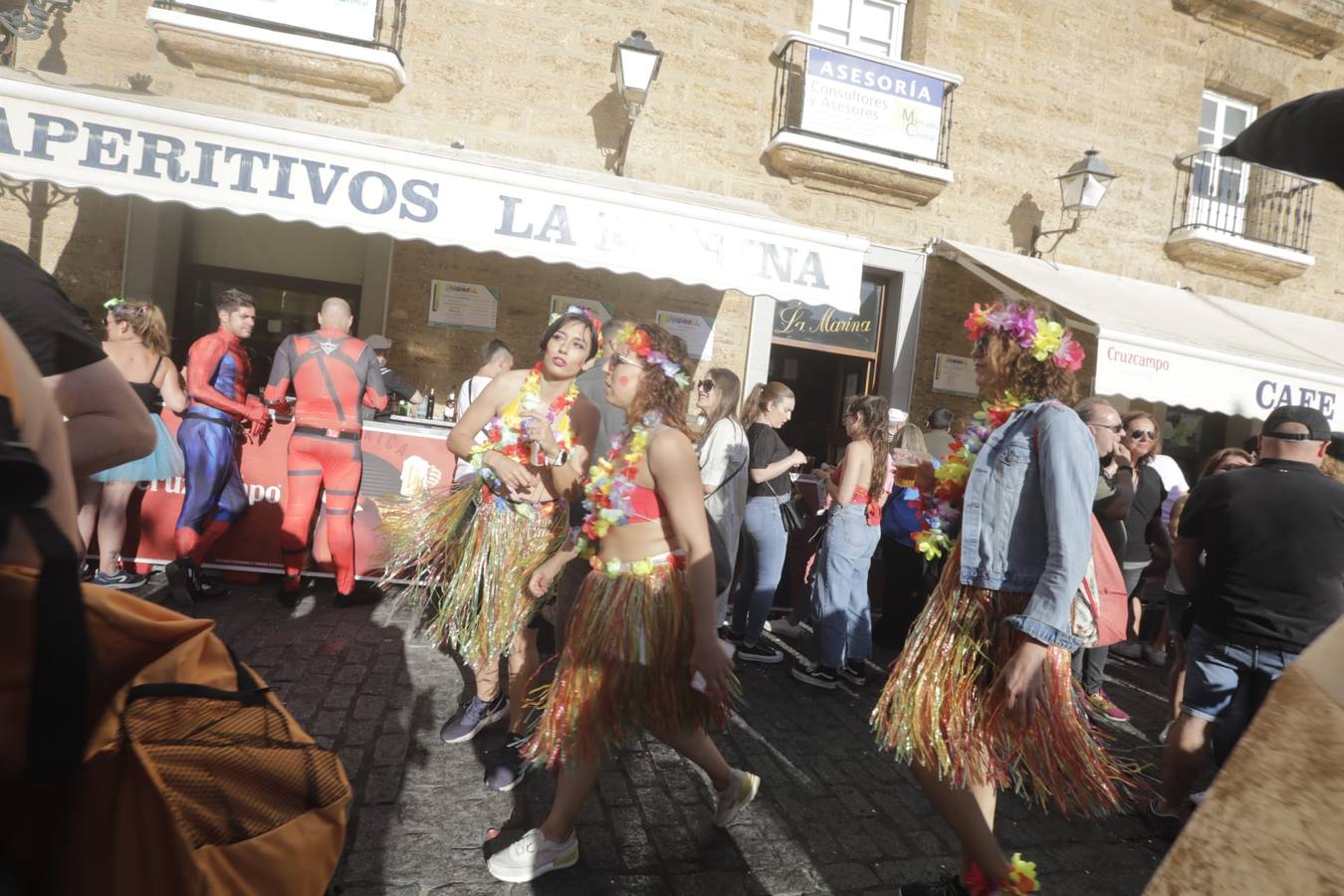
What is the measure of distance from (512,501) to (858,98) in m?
6.97

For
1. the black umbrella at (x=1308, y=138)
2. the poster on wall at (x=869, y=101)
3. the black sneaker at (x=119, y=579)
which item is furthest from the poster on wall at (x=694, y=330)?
the black umbrella at (x=1308, y=138)

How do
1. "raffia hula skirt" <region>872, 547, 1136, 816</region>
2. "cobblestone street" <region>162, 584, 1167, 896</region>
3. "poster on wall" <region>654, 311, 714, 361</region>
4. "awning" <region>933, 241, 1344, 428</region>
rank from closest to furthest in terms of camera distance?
"raffia hula skirt" <region>872, 547, 1136, 816</region>, "cobblestone street" <region>162, 584, 1167, 896</region>, "awning" <region>933, 241, 1344, 428</region>, "poster on wall" <region>654, 311, 714, 361</region>

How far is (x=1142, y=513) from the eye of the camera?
5.27 meters

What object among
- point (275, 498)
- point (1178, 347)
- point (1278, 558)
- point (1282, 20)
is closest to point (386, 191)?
point (275, 498)

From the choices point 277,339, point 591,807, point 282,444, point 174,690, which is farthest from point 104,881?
point 277,339

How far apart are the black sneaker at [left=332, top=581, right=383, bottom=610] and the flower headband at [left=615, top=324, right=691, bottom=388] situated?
3488 mm

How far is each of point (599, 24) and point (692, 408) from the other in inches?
166

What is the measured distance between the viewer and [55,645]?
0.84 m

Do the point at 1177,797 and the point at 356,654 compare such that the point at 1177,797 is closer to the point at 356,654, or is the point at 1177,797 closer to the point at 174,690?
the point at 174,690

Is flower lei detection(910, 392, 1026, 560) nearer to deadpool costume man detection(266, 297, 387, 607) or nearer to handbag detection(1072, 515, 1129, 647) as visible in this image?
handbag detection(1072, 515, 1129, 647)

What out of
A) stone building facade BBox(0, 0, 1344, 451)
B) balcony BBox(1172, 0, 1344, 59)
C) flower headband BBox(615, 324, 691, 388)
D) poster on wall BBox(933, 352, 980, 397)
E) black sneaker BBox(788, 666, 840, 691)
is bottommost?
black sneaker BBox(788, 666, 840, 691)

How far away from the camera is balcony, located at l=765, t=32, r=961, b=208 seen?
8.30m

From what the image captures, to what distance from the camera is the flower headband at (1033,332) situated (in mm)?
2412

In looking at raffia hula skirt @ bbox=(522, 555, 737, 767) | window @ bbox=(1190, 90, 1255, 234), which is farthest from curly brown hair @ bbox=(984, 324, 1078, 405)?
window @ bbox=(1190, 90, 1255, 234)
